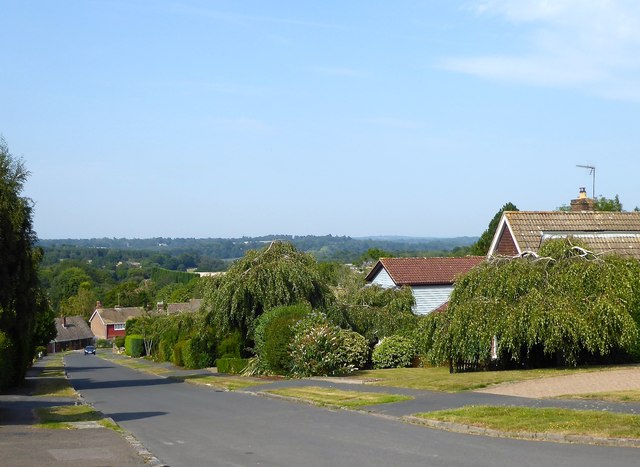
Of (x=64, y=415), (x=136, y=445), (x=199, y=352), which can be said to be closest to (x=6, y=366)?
(x=64, y=415)

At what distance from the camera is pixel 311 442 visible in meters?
16.5

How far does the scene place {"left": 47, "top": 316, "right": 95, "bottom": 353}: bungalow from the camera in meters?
144

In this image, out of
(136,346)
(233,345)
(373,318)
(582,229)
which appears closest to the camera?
(582,229)

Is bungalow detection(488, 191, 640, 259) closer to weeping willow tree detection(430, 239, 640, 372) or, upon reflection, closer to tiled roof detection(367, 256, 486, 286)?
weeping willow tree detection(430, 239, 640, 372)

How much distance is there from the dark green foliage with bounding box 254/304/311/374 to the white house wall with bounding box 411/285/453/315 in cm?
1390

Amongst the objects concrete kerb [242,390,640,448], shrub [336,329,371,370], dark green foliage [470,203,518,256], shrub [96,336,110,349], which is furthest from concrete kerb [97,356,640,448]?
shrub [96,336,110,349]

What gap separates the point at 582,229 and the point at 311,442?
23.0 meters

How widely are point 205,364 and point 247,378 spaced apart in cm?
1293

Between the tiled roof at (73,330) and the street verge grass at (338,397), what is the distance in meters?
122

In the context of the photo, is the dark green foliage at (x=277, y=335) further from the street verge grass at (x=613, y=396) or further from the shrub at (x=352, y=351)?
the street verge grass at (x=613, y=396)

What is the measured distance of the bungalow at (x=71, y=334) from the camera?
5684 inches

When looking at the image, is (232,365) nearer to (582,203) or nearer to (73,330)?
(582,203)

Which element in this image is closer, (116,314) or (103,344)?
(103,344)

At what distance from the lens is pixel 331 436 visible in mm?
17156
